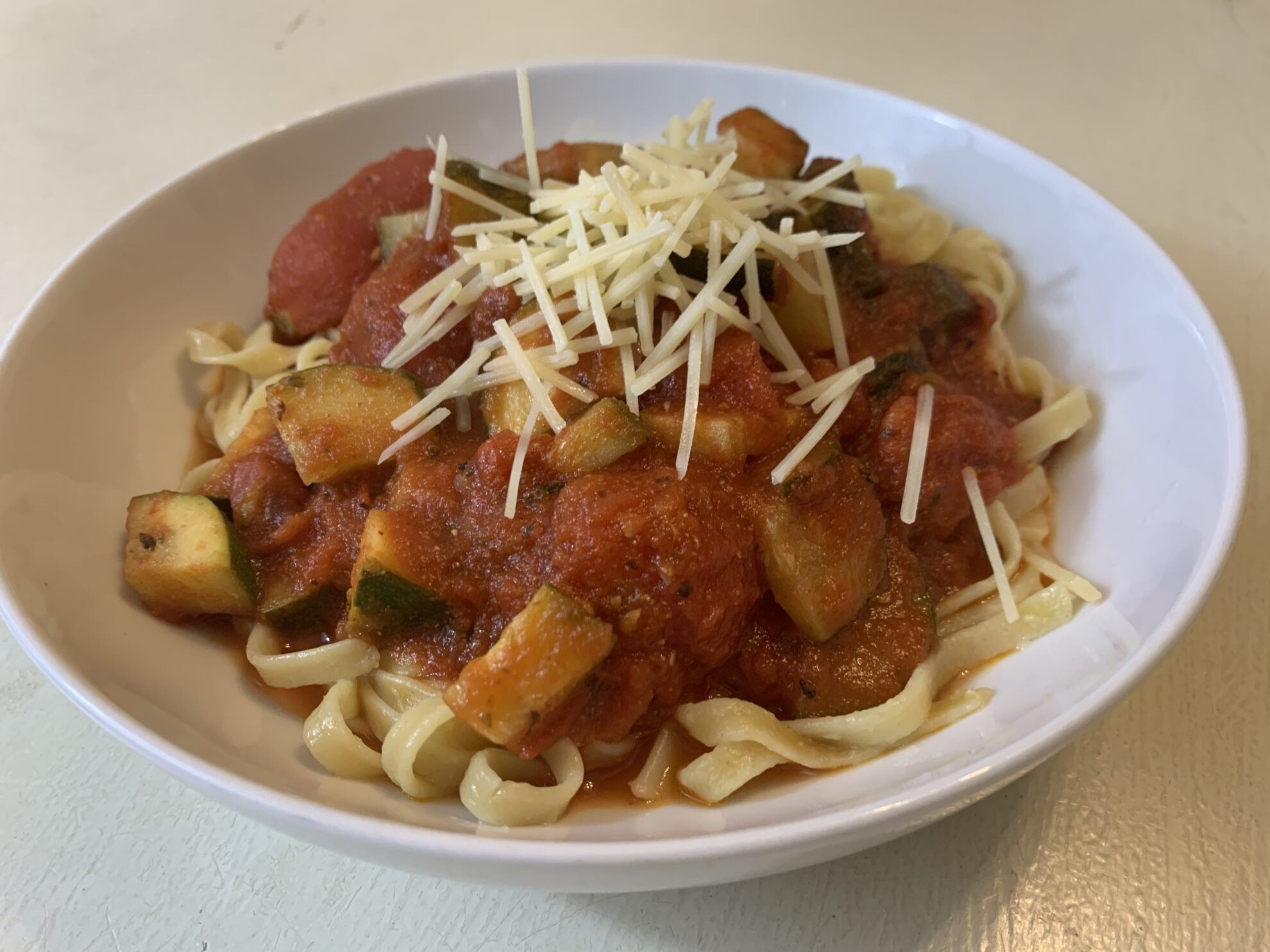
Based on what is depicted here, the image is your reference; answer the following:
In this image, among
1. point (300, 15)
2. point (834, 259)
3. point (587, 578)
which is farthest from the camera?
point (300, 15)

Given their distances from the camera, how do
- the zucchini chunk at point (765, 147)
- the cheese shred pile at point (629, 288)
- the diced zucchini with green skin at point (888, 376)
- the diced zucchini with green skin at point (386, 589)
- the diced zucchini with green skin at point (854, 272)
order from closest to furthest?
the diced zucchini with green skin at point (386, 589), the cheese shred pile at point (629, 288), the diced zucchini with green skin at point (888, 376), the diced zucchini with green skin at point (854, 272), the zucchini chunk at point (765, 147)

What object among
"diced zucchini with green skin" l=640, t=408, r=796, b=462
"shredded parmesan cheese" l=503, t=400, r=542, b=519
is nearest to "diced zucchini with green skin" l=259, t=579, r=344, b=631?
"shredded parmesan cheese" l=503, t=400, r=542, b=519

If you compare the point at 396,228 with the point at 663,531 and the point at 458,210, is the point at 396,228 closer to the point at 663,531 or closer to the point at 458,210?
the point at 458,210

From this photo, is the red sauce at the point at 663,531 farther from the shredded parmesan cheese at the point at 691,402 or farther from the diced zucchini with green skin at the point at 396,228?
the diced zucchini with green skin at the point at 396,228

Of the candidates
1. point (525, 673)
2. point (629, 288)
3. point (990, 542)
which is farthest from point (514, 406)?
point (990, 542)

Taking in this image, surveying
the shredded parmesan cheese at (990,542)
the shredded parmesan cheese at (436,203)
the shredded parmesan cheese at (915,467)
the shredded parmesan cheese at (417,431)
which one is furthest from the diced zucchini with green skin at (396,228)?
the shredded parmesan cheese at (990,542)

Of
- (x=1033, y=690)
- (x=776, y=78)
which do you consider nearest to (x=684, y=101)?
(x=776, y=78)

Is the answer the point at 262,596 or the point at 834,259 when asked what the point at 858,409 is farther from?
the point at 262,596
